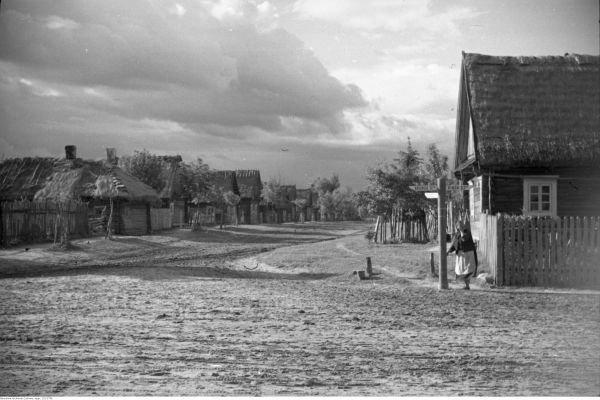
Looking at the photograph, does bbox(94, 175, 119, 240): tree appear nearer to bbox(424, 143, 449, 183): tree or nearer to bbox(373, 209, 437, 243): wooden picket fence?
bbox(373, 209, 437, 243): wooden picket fence

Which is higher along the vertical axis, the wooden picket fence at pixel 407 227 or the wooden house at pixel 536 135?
the wooden house at pixel 536 135

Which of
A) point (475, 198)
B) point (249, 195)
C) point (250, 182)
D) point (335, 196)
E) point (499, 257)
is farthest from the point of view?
point (335, 196)

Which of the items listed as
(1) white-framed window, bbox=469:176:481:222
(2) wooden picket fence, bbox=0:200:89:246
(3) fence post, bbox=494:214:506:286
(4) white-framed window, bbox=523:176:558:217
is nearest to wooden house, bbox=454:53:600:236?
(4) white-framed window, bbox=523:176:558:217

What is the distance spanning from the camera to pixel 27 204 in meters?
27.5

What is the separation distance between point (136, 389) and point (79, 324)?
11.7 ft

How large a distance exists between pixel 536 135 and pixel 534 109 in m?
1.14

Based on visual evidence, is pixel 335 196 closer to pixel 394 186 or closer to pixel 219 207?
pixel 219 207

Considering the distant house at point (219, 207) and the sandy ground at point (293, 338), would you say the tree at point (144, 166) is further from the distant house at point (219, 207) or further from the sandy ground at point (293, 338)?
the sandy ground at point (293, 338)

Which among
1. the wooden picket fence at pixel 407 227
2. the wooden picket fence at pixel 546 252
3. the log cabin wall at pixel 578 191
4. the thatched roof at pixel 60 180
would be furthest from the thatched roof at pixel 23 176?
the wooden picket fence at pixel 546 252

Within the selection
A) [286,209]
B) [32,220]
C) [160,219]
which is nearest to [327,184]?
[286,209]

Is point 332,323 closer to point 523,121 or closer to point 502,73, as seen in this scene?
point 523,121

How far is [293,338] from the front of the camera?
24.8 feet

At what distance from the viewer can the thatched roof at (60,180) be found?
3356 cm

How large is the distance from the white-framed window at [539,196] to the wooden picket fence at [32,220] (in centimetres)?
1860
